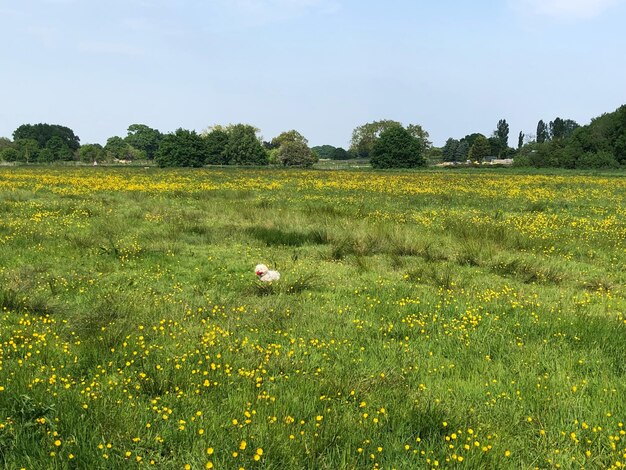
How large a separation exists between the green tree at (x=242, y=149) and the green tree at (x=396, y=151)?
27.2m

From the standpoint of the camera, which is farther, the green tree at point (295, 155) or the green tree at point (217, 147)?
the green tree at point (295, 155)

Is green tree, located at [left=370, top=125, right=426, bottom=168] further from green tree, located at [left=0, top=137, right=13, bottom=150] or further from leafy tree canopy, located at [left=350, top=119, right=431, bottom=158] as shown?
green tree, located at [left=0, top=137, right=13, bottom=150]

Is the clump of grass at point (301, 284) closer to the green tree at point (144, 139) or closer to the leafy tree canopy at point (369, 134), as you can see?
the leafy tree canopy at point (369, 134)

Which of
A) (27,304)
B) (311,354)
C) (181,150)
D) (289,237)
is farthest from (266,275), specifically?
(181,150)

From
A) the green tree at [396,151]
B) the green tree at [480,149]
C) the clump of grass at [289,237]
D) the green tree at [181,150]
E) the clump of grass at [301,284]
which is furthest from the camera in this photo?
the green tree at [480,149]

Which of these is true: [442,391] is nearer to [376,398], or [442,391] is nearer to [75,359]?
[376,398]

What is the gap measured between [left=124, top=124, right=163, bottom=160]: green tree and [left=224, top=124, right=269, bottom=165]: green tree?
86.5 meters

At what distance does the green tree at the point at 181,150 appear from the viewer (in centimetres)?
7850

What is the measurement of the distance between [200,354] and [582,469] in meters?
3.54

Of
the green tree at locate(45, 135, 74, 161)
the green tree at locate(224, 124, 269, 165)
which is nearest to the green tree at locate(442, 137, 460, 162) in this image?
the green tree at locate(224, 124, 269, 165)

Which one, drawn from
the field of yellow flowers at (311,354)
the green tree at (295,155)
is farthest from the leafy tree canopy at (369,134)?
the field of yellow flowers at (311,354)

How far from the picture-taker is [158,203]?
19000mm

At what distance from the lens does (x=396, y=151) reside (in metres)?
87.4

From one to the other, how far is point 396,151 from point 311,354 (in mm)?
86081
